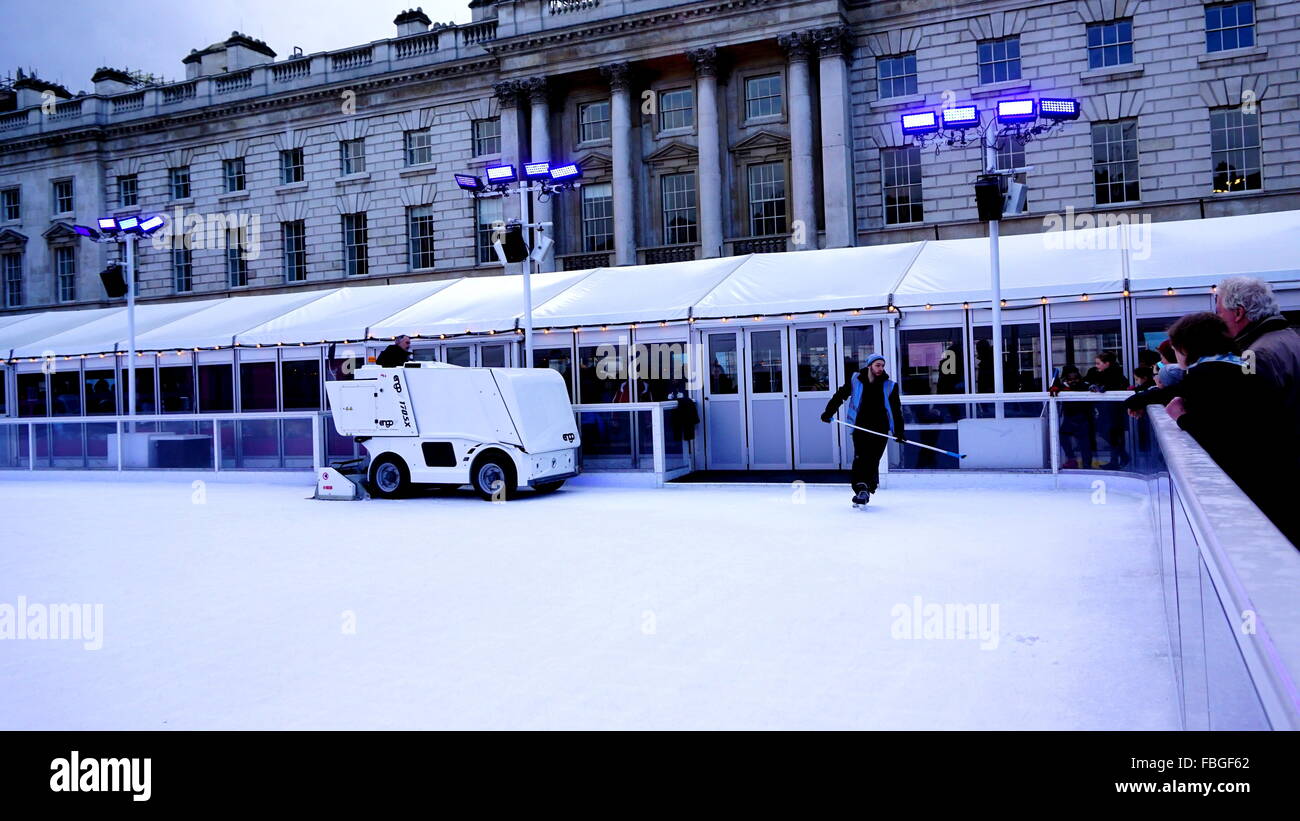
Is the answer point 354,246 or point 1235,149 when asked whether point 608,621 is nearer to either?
point 1235,149

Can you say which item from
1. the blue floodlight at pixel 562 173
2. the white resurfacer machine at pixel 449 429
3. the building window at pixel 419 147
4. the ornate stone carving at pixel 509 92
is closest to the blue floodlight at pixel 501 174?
the blue floodlight at pixel 562 173

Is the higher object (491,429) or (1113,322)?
(1113,322)

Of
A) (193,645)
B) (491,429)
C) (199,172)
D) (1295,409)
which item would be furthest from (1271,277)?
(199,172)

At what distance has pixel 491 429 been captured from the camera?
14523 mm

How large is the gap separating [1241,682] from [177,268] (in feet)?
148

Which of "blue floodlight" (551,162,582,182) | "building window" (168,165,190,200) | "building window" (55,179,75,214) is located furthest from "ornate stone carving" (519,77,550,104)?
A: "building window" (55,179,75,214)

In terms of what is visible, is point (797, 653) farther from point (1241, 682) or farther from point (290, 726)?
point (1241, 682)

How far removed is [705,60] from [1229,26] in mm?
14360

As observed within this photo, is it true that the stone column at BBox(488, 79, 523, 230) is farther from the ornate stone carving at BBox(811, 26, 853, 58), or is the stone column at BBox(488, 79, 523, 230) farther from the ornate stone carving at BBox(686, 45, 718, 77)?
the ornate stone carving at BBox(811, 26, 853, 58)

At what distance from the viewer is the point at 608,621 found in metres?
6.55

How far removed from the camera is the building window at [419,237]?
3775 cm

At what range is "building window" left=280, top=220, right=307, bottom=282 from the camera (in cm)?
4003
